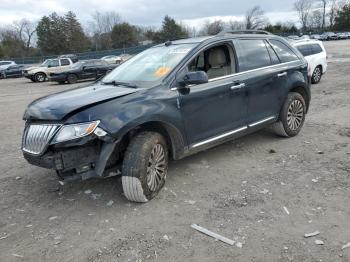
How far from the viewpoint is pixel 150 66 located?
16.9 ft

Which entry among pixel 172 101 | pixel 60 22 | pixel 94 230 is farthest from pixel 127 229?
pixel 60 22

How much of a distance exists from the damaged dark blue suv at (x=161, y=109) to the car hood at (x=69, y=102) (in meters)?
0.01

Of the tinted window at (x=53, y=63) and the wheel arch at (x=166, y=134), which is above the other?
the tinted window at (x=53, y=63)

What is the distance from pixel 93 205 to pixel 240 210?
66.0 inches

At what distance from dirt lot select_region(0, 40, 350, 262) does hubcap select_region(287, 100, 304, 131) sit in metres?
0.48

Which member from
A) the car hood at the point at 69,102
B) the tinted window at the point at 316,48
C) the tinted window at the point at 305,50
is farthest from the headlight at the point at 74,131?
the tinted window at the point at 316,48

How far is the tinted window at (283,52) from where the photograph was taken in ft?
20.9

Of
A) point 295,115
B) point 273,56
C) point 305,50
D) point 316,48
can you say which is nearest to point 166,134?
point 273,56

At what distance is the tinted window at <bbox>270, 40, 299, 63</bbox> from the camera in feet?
20.9

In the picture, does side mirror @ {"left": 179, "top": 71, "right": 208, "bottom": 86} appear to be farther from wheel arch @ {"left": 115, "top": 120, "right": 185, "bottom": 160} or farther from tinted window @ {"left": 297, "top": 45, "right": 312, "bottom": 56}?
tinted window @ {"left": 297, "top": 45, "right": 312, "bottom": 56}

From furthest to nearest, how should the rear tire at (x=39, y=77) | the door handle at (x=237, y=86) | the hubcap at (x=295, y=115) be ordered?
1. the rear tire at (x=39, y=77)
2. the hubcap at (x=295, y=115)
3. the door handle at (x=237, y=86)

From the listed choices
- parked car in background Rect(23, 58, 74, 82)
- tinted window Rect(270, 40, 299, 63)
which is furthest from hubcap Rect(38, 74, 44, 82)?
tinted window Rect(270, 40, 299, 63)

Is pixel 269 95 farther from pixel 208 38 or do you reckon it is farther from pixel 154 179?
pixel 154 179

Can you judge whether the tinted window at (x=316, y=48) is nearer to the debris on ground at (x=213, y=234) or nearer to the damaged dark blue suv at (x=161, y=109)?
the damaged dark blue suv at (x=161, y=109)
